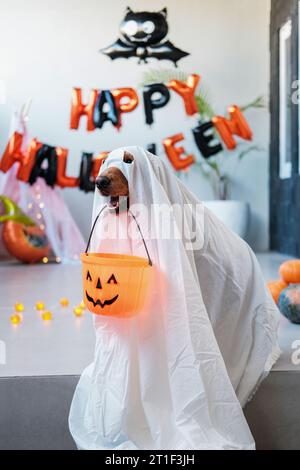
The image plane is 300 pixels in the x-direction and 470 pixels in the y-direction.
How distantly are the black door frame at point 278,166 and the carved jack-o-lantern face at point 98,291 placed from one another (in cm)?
375

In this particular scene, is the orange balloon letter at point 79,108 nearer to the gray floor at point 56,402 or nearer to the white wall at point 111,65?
the white wall at point 111,65

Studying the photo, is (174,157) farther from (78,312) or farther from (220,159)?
(78,312)

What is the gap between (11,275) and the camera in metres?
4.02

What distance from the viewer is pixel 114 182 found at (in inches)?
51.2

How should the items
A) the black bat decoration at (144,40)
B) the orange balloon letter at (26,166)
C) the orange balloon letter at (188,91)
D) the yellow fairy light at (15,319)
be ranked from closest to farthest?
1. the yellow fairy light at (15,319)
2. the orange balloon letter at (26,166)
3. the orange balloon letter at (188,91)
4. the black bat decoration at (144,40)

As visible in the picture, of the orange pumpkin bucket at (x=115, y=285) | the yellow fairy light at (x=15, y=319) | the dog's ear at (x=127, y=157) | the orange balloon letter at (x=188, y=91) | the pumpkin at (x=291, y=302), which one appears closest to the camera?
the orange pumpkin bucket at (x=115, y=285)

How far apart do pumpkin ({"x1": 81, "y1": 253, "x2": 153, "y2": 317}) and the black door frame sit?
3.73 metres

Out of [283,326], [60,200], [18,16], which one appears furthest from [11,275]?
[18,16]

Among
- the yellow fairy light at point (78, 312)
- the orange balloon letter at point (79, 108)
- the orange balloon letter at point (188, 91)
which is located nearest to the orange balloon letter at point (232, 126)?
the orange balloon letter at point (188, 91)

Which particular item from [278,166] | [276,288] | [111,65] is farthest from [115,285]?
[111,65]

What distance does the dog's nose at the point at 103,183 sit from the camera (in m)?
1.27

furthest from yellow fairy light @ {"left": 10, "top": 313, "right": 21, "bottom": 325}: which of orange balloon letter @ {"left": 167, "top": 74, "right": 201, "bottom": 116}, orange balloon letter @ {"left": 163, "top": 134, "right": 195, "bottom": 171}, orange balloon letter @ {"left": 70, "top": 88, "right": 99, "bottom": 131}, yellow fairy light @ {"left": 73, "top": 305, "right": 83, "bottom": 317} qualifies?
orange balloon letter @ {"left": 167, "top": 74, "right": 201, "bottom": 116}

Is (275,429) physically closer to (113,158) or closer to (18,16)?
(113,158)

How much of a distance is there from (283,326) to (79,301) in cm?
107
